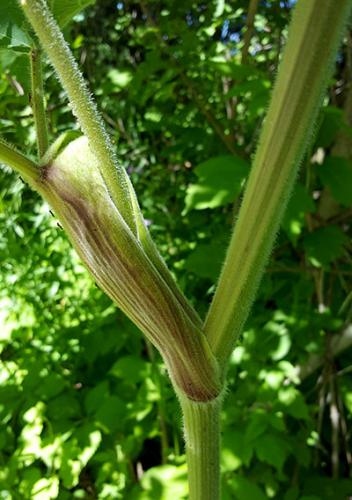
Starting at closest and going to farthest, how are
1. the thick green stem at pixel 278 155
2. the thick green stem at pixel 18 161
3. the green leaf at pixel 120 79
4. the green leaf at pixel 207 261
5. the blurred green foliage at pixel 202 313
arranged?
1. the thick green stem at pixel 278 155
2. the thick green stem at pixel 18 161
3. the blurred green foliage at pixel 202 313
4. the green leaf at pixel 207 261
5. the green leaf at pixel 120 79

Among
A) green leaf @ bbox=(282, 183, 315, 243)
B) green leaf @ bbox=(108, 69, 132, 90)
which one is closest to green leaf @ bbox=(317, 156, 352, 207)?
green leaf @ bbox=(282, 183, 315, 243)

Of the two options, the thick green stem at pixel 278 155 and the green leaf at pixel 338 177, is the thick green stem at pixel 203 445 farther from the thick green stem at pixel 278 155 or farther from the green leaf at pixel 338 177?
the green leaf at pixel 338 177

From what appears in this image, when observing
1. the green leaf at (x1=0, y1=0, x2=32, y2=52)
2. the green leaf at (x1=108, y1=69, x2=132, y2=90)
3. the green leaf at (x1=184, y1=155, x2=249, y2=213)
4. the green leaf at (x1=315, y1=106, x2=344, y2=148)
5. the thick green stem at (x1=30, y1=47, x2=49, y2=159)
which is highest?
the green leaf at (x1=108, y1=69, x2=132, y2=90)

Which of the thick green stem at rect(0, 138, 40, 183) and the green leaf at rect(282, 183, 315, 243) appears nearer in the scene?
the thick green stem at rect(0, 138, 40, 183)

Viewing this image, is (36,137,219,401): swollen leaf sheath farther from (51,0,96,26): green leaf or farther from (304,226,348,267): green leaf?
(304,226,348,267): green leaf

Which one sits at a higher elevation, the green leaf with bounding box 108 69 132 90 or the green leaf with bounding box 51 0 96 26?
the green leaf with bounding box 108 69 132 90

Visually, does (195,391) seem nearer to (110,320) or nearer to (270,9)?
(110,320)

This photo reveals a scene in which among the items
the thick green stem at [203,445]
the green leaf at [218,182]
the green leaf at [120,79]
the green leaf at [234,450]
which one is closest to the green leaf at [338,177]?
the green leaf at [218,182]

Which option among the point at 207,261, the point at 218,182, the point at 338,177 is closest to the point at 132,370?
the point at 207,261
